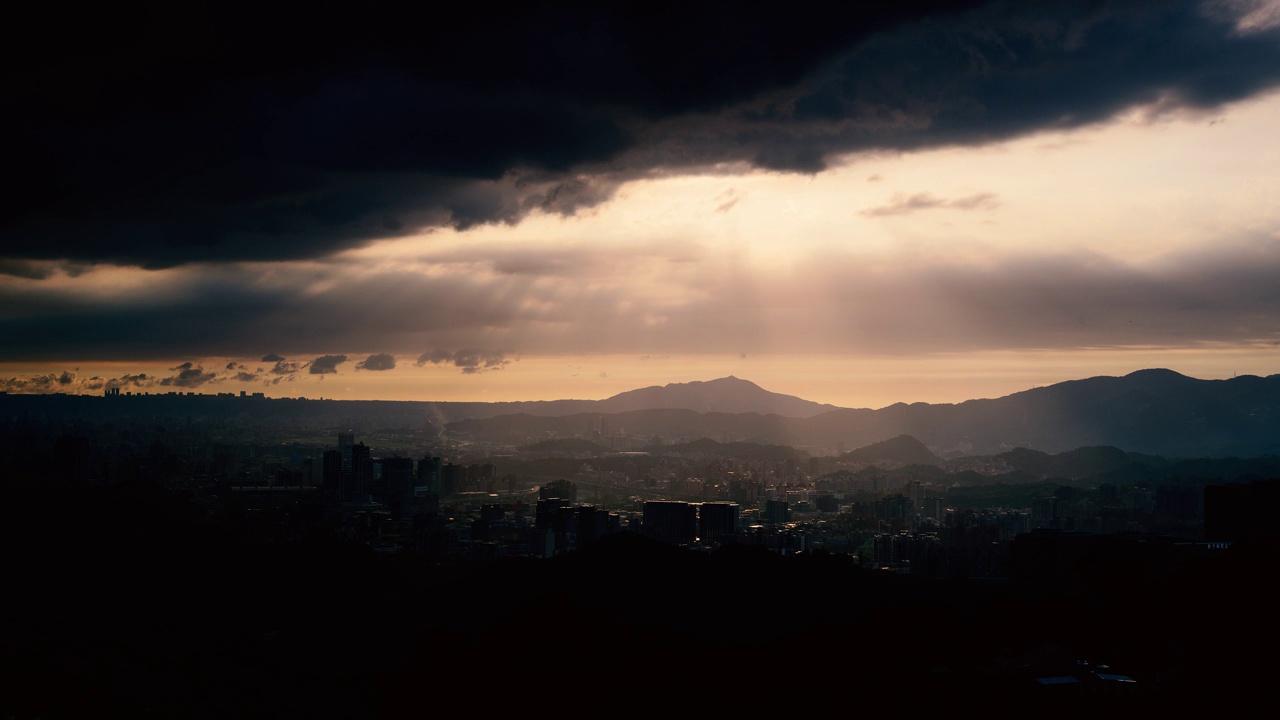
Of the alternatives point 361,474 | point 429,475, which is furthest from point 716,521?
point 429,475

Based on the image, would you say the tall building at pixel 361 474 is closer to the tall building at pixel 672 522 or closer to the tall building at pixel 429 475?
the tall building at pixel 429 475

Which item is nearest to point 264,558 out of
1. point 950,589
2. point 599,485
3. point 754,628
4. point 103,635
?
point 103,635

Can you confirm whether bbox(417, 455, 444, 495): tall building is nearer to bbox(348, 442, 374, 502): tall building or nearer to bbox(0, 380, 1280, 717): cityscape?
bbox(348, 442, 374, 502): tall building

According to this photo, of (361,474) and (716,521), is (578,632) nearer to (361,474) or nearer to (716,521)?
(716,521)

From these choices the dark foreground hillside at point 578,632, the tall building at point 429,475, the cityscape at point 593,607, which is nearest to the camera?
the dark foreground hillside at point 578,632

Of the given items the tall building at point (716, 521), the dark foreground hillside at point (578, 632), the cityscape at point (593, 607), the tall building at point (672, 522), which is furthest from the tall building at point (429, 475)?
the dark foreground hillside at point (578, 632)

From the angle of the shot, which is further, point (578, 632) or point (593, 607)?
point (593, 607)

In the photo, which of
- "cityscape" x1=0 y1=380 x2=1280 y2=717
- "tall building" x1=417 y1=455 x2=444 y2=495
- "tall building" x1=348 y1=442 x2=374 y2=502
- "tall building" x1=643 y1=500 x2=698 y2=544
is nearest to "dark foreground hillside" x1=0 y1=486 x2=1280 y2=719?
"cityscape" x1=0 y1=380 x2=1280 y2=717

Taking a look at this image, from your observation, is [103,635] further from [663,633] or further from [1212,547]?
[1212,547]

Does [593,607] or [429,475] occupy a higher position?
[429,475]
